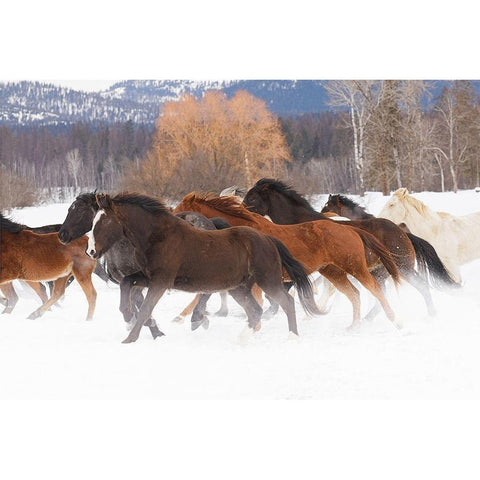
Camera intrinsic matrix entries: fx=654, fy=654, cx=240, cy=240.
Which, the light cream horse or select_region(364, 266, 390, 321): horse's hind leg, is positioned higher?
the light cream horse

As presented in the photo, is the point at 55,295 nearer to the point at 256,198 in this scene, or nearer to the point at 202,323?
the point at 202,323

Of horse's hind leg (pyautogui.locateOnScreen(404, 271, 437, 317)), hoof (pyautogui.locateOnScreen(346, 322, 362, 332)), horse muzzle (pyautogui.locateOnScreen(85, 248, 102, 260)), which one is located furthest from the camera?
horse's hind leg (pyautogui.locateOnScreen(404, 271, 437, 317))

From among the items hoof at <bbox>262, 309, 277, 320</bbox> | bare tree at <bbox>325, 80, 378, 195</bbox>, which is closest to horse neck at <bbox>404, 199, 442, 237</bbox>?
bare tree at <bbox>325, 80, 378, 195</bbox>

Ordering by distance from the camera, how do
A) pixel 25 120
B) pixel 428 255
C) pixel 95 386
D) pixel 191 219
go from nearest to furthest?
pixel 95 386
pixel 191 219
pixel 25 120
pixel 428 255

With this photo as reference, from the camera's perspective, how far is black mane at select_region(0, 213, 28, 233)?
17.3 feet

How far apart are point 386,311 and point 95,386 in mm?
2469

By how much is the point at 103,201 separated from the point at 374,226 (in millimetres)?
2592

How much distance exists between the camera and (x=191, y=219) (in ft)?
17.5

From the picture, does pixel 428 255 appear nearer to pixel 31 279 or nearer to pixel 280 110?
pixel 280 110

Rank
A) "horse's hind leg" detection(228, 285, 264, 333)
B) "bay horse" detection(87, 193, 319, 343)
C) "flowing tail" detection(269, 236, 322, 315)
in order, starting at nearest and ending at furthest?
"bay horse" detection(87, 193, 319, 343)
"horse's hind leg" detection(228, 285, 264, 333)
"flowing tail" detection(269, 236, 322, 315)

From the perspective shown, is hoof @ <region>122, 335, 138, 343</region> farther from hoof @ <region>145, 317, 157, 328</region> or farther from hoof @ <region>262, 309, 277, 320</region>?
hoof @ <region>262, 309, 277, 320</region>

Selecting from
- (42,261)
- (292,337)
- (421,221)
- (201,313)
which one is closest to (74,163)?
(42,261)

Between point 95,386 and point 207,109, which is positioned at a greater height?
point 207,109

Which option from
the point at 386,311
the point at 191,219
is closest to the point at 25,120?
the point at 191,219
